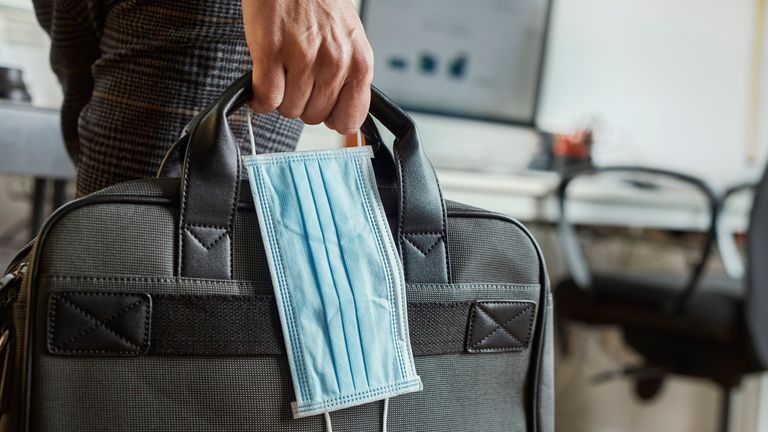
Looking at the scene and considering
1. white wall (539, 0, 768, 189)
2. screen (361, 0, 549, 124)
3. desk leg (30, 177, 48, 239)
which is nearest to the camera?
desk leg (30, 177, 48, 239)

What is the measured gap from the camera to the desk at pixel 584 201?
1591mm

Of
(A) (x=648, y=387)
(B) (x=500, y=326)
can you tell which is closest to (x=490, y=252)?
(B) (x=500, y=326)

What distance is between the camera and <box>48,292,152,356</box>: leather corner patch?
0.48 meters

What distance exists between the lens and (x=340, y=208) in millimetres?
590

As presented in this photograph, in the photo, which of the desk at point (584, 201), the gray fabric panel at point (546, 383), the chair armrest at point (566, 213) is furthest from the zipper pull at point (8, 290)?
the chair armrest at point (566, 213)

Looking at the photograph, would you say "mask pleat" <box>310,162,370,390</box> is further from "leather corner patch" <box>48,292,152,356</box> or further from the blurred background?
the blurred background

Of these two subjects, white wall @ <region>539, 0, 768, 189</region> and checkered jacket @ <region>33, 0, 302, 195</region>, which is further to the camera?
white wall @ <region>539, 0, 768, 189</region>

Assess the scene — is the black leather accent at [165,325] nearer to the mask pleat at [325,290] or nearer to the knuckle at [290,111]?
the mask pleat at [325,290]

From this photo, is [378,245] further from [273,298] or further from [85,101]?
[85,101]

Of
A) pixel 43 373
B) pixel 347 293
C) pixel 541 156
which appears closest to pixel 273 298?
pixel 347 293

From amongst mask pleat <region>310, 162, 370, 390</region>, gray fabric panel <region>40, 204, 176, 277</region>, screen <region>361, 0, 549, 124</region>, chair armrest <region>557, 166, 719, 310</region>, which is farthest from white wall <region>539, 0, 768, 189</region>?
gray fabric panel <region>40, 204, 176, 277</region>

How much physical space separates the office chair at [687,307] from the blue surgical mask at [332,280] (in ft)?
3.50

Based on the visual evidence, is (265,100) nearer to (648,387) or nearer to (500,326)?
(500,326)

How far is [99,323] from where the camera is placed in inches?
19.3
